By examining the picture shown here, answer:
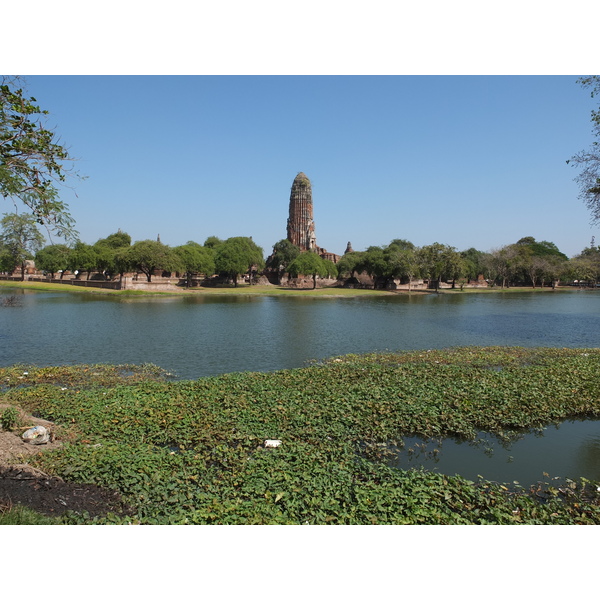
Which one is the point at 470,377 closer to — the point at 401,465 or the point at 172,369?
the point at 401,465

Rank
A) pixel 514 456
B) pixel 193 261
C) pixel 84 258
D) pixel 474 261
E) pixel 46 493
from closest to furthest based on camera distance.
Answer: pixel 46 493
pixel 514 456
pixel 84 258
pixel 193 261
pixel 474 261

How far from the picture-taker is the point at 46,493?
21.3 feet

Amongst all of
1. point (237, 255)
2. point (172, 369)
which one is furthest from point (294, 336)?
point (237, 255)

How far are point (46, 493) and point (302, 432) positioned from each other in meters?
4.99

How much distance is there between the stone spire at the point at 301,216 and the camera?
12862 cm

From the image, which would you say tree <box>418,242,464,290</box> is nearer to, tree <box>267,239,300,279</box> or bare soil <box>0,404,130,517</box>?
tree <box>267,239,300,279</box>

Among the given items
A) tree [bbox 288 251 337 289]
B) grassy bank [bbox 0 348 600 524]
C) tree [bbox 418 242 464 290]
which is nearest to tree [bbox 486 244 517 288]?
tree [bbox 418 242 464 290]

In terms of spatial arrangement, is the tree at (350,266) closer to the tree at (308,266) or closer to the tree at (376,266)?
the tree at (376,266)

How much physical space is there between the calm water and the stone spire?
299 feet

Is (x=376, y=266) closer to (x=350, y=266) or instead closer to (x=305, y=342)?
(x=350, y=266)

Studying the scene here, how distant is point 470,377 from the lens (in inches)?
579

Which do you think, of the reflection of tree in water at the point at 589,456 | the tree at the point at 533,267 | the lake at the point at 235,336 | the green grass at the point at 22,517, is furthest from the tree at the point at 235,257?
the green grass at the point at 22,517

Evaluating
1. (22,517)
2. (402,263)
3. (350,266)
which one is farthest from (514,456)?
(350,266)

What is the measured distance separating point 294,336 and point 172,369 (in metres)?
10.4
